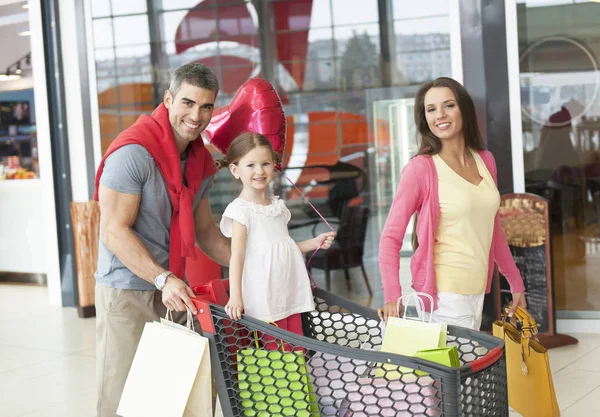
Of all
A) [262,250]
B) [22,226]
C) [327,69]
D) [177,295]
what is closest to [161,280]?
[177,295]

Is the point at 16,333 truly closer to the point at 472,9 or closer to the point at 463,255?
the point at 472,9

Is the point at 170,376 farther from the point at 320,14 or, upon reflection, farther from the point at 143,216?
the point at 320,14

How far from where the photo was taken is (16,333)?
6367 millimetres

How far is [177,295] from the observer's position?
213cm

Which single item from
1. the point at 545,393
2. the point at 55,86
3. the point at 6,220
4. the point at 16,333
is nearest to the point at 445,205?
the point at 545,393

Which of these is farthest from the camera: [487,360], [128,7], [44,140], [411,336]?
[44,140]

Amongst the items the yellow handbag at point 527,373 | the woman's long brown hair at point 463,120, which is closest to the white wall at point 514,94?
the woman's long brown hair at point 463,120

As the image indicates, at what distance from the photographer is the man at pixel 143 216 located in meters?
2.29

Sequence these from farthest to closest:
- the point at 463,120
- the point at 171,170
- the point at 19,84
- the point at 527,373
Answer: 1. the point at 19,84
2. the point at 463,120
3. the point at 527,373
4. the point at 171,170

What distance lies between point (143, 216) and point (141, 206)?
0.03 meters

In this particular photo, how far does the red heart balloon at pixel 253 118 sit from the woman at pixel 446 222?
594 mm

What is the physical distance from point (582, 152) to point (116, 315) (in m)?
4.07

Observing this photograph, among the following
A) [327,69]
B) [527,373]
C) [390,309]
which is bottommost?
[527,373]

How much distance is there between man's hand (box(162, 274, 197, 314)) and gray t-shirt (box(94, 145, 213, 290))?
24 centimetres
